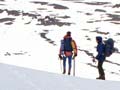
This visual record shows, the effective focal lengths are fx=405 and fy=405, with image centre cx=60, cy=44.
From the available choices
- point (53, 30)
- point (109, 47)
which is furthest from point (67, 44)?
point (53, 30)

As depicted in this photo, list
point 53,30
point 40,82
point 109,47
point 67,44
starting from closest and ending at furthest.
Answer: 1. point 40,82
2. point 109,47
3. point 67,44
4. point 53,30

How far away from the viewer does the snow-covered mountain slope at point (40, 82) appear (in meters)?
9.09

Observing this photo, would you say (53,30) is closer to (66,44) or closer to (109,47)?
(66,44)

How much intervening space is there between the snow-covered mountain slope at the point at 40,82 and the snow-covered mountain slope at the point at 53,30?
1537cm

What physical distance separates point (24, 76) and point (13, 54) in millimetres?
28193

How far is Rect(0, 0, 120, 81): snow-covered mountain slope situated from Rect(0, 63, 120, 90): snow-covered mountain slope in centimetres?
1537

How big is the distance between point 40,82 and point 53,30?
42881mm

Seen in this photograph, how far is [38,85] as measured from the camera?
9.34m

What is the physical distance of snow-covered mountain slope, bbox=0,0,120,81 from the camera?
3303 cm

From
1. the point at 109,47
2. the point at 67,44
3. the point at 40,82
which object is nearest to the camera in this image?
the point at 40,82

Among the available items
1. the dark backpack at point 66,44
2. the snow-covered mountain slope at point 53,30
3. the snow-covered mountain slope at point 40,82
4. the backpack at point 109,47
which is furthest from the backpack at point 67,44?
the snow-covered mountain slope at point 53,30

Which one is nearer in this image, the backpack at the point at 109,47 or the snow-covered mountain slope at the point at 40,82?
the snow-covered mountain slope at the point at 40,82

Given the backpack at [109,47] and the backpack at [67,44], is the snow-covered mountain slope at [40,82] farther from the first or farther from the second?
the backpack at [67,44]

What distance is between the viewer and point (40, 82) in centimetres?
974
